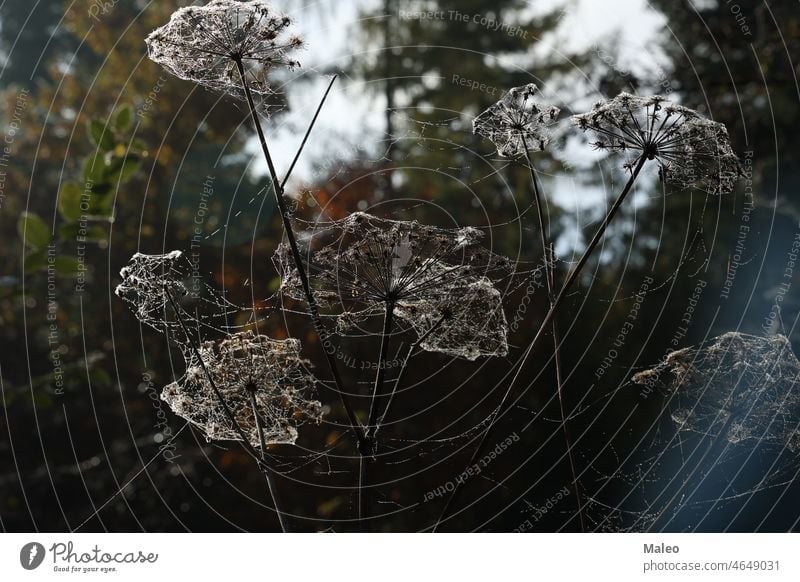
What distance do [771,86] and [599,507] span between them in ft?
6.21

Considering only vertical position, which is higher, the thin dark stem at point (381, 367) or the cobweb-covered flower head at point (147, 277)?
the cobweb-covered flower head at point (147, 277)

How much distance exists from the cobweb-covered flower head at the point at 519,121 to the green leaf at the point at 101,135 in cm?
48

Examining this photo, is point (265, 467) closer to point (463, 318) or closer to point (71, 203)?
point (463, 318)

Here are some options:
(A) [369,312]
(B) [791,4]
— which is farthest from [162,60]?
(B) [791,4]

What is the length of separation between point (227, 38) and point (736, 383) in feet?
2.86

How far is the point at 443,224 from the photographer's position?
1981 millimetres

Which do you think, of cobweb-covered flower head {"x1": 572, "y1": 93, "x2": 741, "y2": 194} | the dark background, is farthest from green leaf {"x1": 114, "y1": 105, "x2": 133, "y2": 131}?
cobweb-covered flower head {"x1": 572, "y1": 93, "x2": 741, "y2": 194}

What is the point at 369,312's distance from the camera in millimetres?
930

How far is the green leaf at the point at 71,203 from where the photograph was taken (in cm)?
89

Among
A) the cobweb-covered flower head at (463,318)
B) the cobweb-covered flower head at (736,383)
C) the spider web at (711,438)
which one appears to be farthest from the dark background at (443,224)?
the cobweb-covered flower head at (463,318)

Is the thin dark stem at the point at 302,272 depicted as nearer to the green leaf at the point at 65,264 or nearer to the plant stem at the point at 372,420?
the plant stem at the point at 372,420

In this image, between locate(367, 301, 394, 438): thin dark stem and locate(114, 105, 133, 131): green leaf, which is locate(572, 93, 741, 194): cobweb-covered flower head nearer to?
locate(367, 301, 394, 438): thin dark stem

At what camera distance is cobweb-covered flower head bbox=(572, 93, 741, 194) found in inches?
32.9
